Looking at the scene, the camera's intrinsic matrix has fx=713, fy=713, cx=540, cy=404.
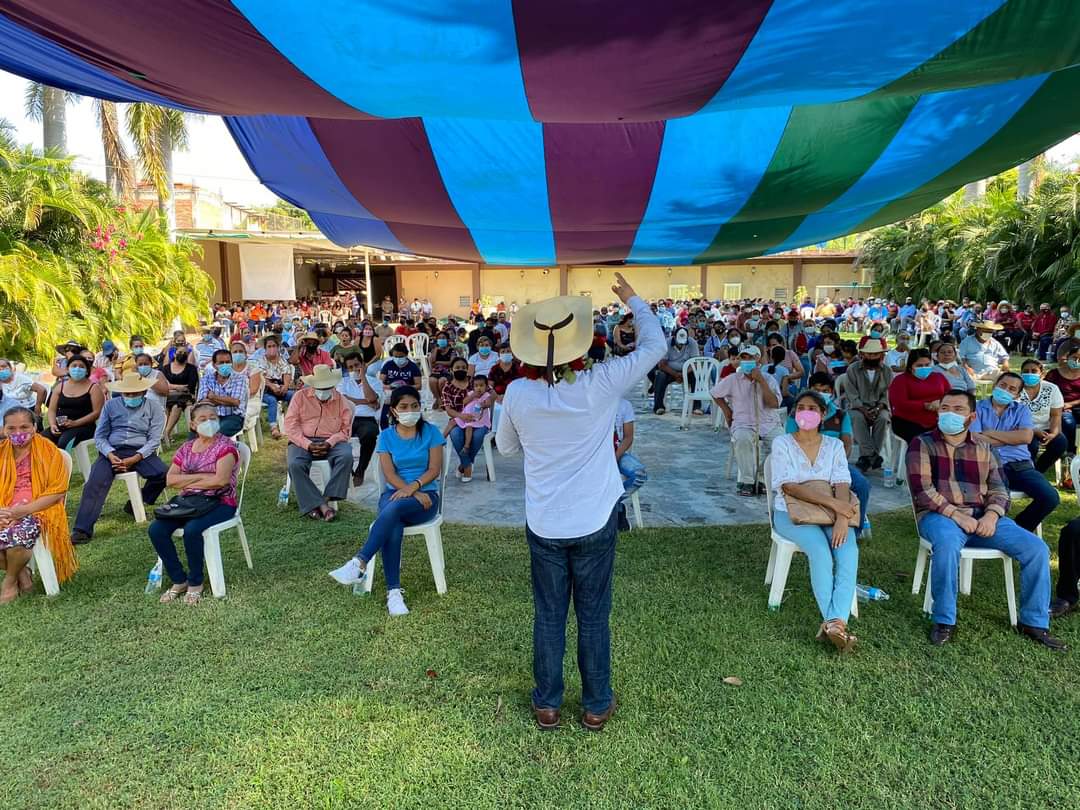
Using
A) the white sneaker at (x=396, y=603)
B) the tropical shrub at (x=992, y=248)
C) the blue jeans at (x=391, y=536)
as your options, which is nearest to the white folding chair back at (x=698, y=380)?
the blue jeans at (x=391, y=536)

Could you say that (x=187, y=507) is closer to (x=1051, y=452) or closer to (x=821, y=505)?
(x=821, y=505)

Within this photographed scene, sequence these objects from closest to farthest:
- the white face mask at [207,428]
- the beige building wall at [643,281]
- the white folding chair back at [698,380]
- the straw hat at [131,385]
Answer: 1. the white face mask at [207,428]
2. the straw hat at [131,385]
3. the white folding chair back at [698,380]
4. the beige building wall at [643,281]

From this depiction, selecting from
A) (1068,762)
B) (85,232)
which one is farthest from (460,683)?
(85,232)

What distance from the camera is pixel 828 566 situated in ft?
12.2

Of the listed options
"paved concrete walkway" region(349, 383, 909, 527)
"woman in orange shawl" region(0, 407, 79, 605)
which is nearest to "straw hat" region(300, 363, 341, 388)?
"paved concrete walkway" region(349, 383, 909, 527)

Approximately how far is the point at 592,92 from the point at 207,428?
3.13 m

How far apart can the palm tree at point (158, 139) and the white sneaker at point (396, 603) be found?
1959cm

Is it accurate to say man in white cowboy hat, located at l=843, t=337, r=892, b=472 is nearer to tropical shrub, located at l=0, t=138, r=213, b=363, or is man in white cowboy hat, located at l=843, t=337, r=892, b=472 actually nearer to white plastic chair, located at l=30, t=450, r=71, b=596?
white plastic chair, located at l=30, t=450, r=71, b=596

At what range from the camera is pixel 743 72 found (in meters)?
2.91

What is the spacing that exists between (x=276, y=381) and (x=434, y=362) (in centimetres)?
196

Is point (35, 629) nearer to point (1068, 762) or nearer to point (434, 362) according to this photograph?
point (1068, 762)

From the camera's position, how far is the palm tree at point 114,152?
2002 centimetres

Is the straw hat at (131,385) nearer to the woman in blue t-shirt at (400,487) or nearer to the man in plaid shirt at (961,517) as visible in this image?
the woman in blue t-shirt at (400,487)

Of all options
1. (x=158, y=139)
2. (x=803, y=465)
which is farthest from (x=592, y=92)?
(x=158, y=139)
